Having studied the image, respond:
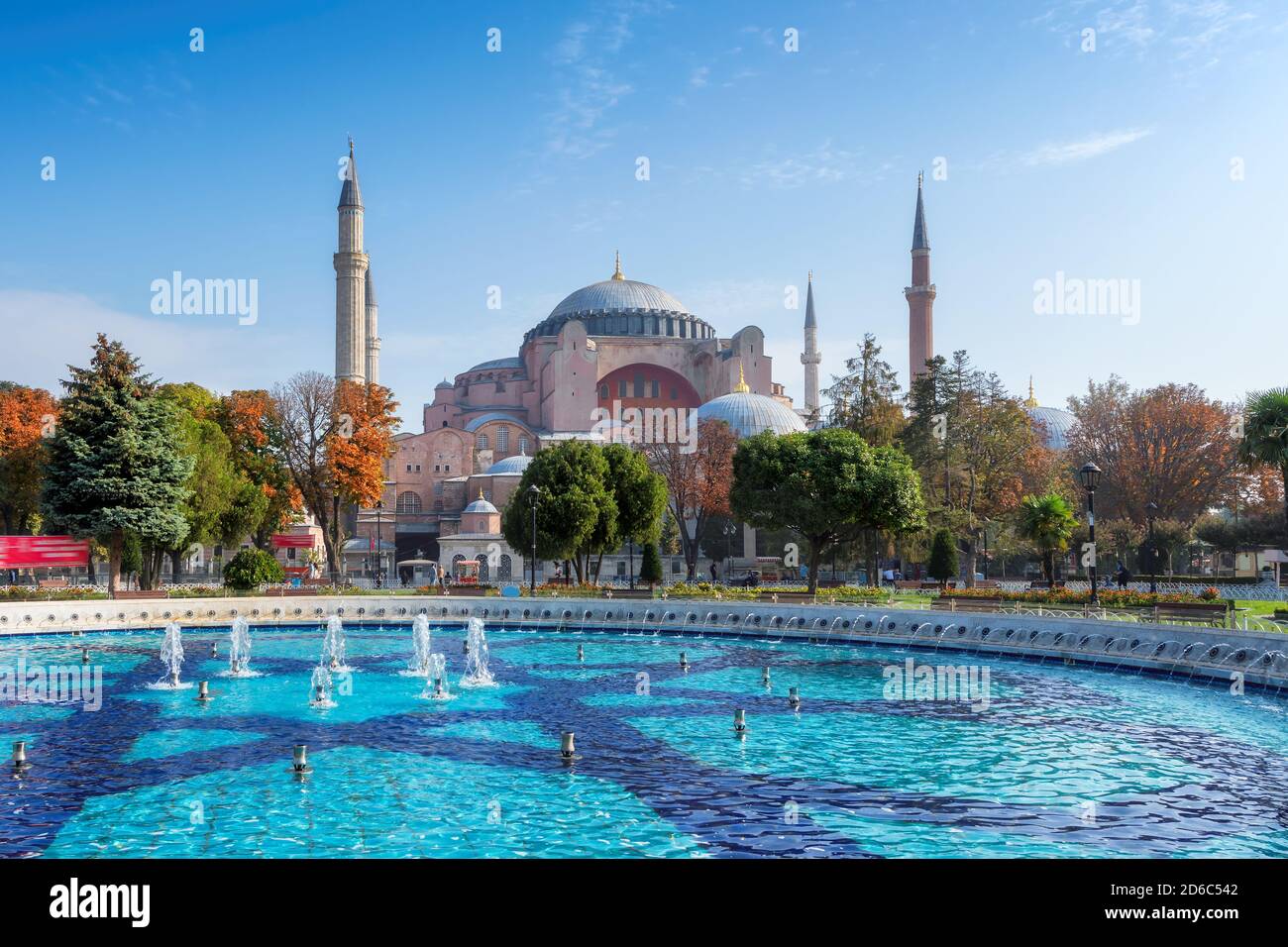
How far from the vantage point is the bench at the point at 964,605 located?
21.3 meters

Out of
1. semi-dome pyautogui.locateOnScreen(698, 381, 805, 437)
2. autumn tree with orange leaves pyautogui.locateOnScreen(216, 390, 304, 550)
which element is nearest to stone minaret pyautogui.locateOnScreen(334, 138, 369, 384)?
autumn tree with orange leaves pyautogui.locateOnScreen(216, 390, 304, 550)

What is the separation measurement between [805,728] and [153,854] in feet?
25.1

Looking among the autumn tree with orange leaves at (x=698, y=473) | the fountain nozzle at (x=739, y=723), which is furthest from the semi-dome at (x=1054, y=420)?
the fountain nozzle at (x=739, y=723)

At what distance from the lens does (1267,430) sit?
893 inches

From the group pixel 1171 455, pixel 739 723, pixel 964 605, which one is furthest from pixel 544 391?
pixel 739 723

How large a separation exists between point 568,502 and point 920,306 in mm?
31590

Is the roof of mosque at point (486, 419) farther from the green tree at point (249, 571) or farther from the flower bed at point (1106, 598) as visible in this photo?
the flower bed at point (1106, 598)

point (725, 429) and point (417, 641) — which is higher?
point (725, 429)

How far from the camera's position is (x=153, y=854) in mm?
7457

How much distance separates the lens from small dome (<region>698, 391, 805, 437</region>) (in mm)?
55219
